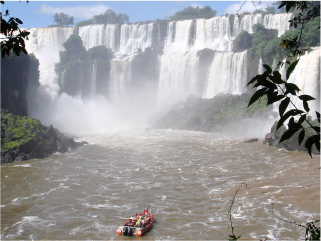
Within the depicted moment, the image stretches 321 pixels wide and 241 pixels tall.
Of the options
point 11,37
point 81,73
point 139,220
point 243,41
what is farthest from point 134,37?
point 11,37

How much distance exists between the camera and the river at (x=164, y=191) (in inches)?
472

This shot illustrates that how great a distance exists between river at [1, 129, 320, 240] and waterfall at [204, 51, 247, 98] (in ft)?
40.6

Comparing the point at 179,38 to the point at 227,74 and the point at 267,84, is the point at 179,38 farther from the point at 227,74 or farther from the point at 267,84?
the point at 267,84

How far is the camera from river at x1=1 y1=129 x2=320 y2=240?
12.0 m

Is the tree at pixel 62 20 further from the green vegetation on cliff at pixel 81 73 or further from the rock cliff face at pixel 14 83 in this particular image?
the rock cliff face at pixel 14 83

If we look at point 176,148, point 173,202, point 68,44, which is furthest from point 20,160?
point 68,44

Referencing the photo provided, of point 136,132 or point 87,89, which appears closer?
point 136,132

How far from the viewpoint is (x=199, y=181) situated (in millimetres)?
17016

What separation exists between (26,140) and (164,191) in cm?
1093

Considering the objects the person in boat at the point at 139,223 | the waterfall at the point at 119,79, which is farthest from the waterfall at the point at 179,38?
the person in boat at the point at 139,223

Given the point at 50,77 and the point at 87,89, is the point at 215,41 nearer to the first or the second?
the point at 87,89

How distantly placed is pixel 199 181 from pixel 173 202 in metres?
2.99

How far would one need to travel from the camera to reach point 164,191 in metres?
15.7

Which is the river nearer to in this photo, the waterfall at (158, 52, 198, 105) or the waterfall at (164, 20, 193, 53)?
the waterfall at (158, 52, 198, 105)
